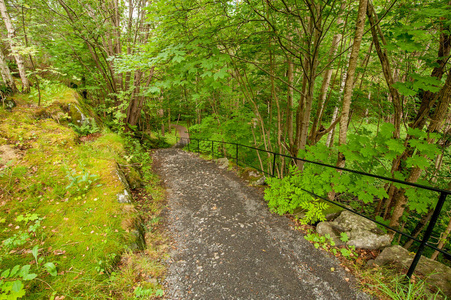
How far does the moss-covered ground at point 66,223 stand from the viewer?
6.33 feet

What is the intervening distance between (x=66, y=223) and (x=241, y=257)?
2.70 meters

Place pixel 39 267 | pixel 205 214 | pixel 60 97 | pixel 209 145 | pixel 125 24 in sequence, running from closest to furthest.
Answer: pixel 39 267, pixel 205 214, pixel 60 97, pixel 125 24, pixel 209 145

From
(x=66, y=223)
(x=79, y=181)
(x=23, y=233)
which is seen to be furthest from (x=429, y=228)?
(x=79, y=181)

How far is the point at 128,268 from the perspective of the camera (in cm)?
228

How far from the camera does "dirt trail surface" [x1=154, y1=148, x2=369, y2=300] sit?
2.10 m

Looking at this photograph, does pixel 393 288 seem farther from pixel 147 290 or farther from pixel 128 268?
pixel 128 268

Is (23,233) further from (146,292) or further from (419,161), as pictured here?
(419,161)

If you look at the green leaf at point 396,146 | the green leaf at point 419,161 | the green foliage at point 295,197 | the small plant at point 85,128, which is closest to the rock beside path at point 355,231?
the green foliage at point 295,197

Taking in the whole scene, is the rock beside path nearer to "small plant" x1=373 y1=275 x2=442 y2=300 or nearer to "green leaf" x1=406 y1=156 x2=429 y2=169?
"small plant" x1=373 y1=275 x2=442 y2=300

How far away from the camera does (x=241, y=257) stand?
257 cm

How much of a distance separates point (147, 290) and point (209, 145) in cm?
764

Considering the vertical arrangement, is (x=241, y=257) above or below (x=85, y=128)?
below

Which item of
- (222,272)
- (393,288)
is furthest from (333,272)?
(222,272)

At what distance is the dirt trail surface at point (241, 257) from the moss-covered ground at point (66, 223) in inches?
15.9
